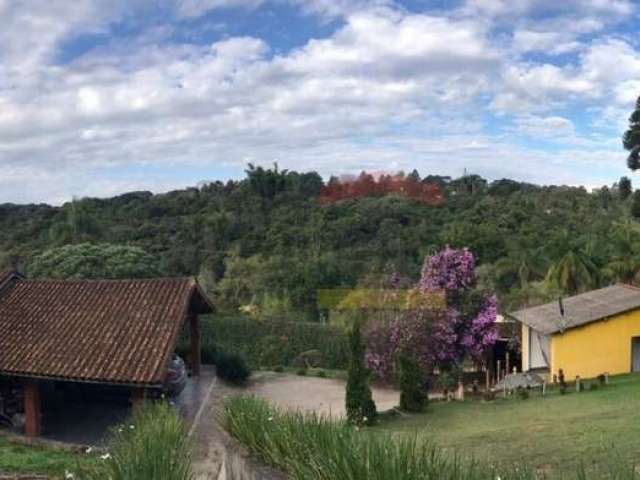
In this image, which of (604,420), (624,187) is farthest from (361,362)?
(624,187)

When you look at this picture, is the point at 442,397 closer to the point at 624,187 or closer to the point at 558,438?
the point at 558,438

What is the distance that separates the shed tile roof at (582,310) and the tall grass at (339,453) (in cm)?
1675

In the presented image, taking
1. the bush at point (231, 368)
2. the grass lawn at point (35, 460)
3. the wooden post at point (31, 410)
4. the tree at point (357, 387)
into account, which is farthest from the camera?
the bush at point (231, 368)

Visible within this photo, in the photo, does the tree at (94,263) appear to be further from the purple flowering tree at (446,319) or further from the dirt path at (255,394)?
the purple flowering tree at (446,319)

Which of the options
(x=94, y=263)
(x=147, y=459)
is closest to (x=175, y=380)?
(x=147, y=459)

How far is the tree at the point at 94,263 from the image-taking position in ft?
117

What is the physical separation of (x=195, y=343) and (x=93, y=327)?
5.65 metres

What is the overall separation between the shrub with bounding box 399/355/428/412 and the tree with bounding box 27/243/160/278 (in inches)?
792

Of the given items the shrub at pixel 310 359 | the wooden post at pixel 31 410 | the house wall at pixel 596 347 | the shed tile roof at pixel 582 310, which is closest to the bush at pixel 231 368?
the shrub at pixel 310 359

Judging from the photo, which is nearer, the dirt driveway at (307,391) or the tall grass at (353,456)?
the tall grass at (353,456)

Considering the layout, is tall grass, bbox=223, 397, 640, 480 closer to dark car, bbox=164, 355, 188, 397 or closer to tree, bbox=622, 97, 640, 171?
dark car, bbox=164, 355, 188, 397

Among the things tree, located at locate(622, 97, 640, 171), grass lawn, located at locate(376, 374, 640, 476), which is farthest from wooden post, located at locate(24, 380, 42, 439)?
tree, located at locate(622, 97, 640, 171)

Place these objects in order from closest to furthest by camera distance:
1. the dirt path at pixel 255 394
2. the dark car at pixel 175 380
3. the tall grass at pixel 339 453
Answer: the tall grass at pixel 339 453 < the dirt path at pixel 255 394 < the dark car at pixel 175 380

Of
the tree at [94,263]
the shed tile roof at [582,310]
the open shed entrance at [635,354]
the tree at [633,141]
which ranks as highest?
the tree at [633,141]
